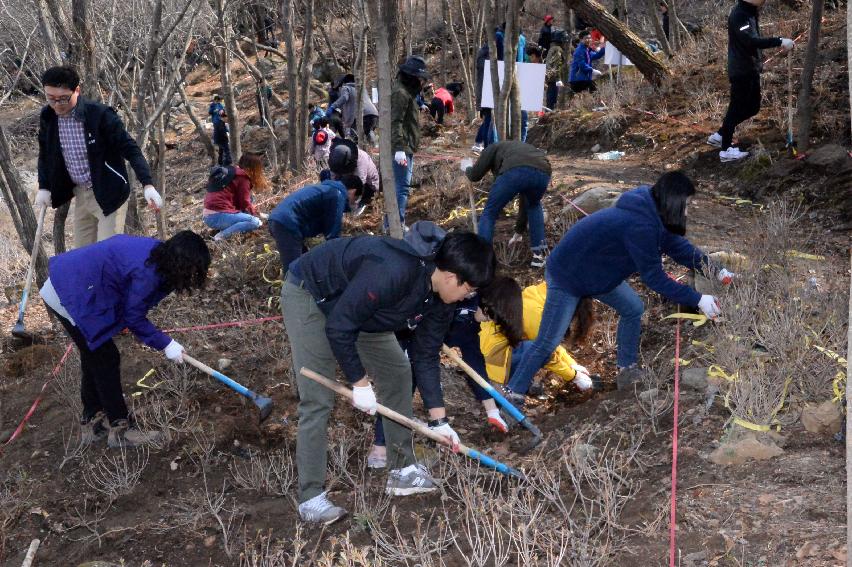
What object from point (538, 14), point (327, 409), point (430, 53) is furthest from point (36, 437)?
point (538, 14)

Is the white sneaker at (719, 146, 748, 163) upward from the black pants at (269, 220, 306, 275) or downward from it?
upward

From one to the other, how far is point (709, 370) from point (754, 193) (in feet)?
11.5

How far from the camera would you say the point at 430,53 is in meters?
21.8

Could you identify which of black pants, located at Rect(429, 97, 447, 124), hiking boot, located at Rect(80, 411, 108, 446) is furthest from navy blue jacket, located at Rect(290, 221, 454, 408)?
black pants, located at Rect(429, 97, 447, 124)

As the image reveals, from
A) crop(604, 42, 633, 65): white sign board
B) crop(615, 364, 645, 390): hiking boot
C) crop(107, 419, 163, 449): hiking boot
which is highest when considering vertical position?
crop(604, 42, 633, 65): white sign board

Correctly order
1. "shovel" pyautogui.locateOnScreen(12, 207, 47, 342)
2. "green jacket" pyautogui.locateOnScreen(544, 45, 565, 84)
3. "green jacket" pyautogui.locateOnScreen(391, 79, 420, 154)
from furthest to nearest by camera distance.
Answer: "green jacket" pyautogui.locateOnScreen(544, 45, 565, 84), "green jacket" pyautogui.locateOnScreen(391, 79, 420, 154), "shovel" pyautogui.locateOnScreen(12, 207, 47, 342)

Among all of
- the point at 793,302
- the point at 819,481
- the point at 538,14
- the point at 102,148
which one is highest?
the point at 538,14

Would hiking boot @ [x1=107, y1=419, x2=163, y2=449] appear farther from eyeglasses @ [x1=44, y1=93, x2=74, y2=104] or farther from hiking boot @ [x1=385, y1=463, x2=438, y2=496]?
eyeglasses @ [x1=44, y1=93, x2=74, y2=104]

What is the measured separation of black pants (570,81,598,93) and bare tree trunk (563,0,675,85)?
2.05m

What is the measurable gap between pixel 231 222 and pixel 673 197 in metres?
4.68

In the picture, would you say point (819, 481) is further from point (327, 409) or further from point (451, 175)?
point (451, 175)

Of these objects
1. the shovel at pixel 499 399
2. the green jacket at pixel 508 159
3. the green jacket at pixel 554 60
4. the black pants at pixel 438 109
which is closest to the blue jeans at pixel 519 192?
the green jacket at pixel 508 159

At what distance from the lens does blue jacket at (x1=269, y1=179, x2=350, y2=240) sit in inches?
194

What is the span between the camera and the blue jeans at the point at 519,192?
18.3ft
